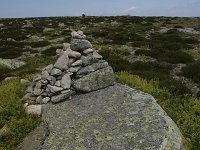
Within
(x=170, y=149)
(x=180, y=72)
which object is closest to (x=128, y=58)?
(x=180, y=72)

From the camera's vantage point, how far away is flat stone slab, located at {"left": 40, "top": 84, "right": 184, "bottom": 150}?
382 inches

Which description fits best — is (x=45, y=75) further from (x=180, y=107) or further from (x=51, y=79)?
(x=180, y=107)

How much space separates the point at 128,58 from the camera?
79.9ft

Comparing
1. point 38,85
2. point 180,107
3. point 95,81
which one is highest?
point 95,81

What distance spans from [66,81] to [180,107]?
15.9ft

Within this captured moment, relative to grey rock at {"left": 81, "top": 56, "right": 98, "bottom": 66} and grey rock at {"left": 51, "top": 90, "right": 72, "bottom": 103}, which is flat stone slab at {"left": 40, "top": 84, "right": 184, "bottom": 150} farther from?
grey rock at {"left": 81, "top": 56, "right": 98, "bottom": 66}

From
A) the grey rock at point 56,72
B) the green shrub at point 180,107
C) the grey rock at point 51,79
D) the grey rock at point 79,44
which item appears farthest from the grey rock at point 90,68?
the green shrub at point 180,107

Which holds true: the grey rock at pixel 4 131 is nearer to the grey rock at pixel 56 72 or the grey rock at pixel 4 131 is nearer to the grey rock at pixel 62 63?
the grey rock at pixel 56 72

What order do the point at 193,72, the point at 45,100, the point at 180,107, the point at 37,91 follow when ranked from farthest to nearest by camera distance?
1. the point at 193,72
2. the point at 180,107
3. the point at 37,91
4. the point at 45,100

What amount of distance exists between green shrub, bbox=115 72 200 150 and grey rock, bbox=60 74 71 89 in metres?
3.38

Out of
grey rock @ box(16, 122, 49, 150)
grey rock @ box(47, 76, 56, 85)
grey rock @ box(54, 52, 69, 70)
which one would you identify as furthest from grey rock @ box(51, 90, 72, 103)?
grey rock @ box(16, 122, 49, 150)

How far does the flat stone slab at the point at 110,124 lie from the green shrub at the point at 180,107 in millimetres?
1303

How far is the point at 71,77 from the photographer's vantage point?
13219 mm

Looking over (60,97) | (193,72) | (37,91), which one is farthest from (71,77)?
(193,72)
